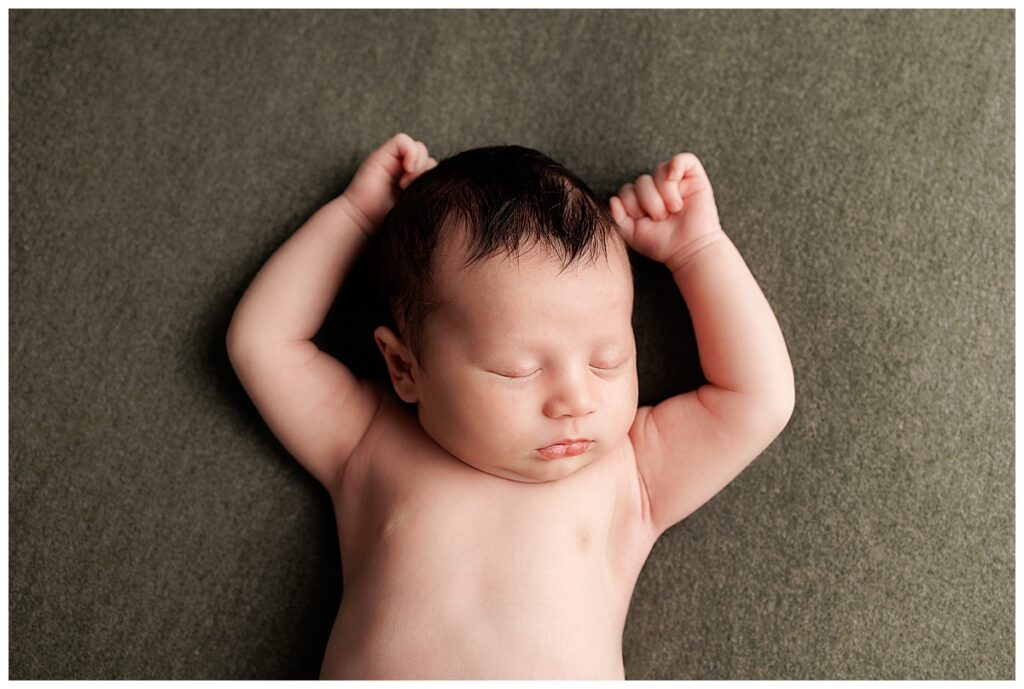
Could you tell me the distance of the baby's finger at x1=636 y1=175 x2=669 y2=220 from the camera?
128 centimetres

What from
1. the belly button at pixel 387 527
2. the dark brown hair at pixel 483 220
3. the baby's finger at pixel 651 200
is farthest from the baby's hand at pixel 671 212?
the belly button at pixel 387 527

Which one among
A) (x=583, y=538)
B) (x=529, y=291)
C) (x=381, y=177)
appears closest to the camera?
(x=529, y=291)

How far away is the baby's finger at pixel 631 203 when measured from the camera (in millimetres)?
1306

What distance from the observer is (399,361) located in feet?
4.01

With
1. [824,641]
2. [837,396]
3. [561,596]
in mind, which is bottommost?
[824,641]

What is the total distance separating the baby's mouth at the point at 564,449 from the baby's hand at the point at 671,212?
32 centimetres

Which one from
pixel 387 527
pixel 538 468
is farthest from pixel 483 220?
pixel 387 527

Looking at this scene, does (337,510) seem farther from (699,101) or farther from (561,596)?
(699,101)

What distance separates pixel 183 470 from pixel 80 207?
449 millimetres

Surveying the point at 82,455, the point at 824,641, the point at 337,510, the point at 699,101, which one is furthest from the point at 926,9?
the point at 82,455

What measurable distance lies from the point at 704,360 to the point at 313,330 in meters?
0.58

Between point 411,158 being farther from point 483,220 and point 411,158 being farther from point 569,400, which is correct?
point 569,400

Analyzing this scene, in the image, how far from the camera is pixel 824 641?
1294mm

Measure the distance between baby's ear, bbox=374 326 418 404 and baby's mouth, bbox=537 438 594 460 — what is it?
0.20 meters
